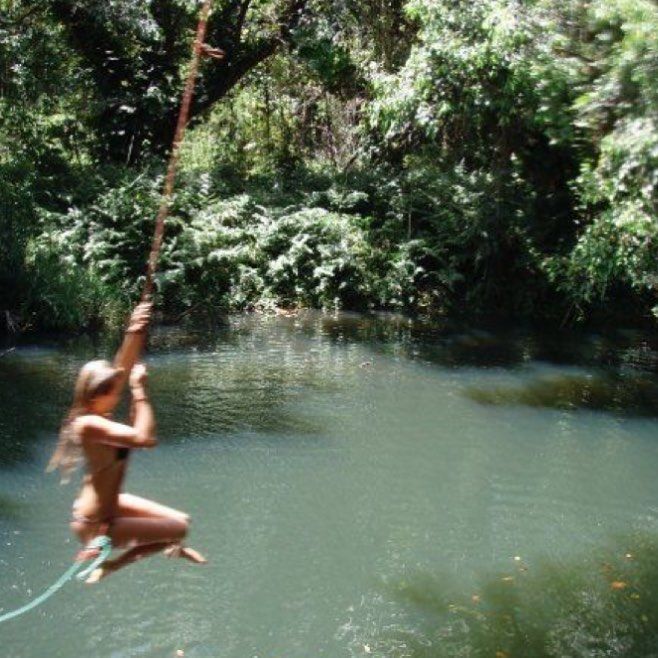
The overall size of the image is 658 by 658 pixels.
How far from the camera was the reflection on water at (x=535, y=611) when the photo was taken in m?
6.18

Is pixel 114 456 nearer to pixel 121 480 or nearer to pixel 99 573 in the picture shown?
pixel 121 480

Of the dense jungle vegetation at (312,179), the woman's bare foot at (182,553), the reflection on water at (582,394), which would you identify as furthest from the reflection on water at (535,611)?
the dense jungle vegetation at (312,179)

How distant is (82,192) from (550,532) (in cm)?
1190

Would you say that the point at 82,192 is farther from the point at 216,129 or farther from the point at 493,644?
the point at 493,644

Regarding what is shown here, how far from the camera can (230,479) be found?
862 centimetres

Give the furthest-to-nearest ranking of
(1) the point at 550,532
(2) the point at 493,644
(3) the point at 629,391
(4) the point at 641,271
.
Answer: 1. (4) the point at 641,271
2. (3) the point at 629,391
3. (1) the point at 550,532
4. (2) the point at 493,644

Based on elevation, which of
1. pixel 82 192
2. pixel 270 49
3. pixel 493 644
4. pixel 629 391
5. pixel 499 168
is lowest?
pixel 493 644

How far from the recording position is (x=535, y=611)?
662 centimetres

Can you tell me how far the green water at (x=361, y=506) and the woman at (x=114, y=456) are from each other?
4.35 ft

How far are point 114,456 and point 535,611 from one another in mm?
3473

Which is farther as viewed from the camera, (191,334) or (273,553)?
(191,334)

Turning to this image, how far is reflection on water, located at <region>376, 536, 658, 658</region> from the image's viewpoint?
20.3ft

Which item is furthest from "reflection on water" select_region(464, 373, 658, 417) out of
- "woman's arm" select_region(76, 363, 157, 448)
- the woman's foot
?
"woman's arm" select_region(76, 363, 157, 448)

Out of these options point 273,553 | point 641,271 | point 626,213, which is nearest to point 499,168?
point 641,271
